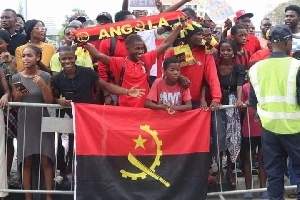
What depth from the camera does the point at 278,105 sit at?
552 cm

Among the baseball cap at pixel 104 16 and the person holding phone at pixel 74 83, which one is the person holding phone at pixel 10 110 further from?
the baseball cap at pixel 104 16

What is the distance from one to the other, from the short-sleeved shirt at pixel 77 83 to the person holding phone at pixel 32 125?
0.13m

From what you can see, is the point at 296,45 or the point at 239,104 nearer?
the point at 239,104

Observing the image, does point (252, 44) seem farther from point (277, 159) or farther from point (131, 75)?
point (277, 159)

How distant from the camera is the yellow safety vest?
5.46 meters

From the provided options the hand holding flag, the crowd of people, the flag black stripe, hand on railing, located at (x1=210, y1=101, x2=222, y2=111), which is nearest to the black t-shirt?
the crowd of people

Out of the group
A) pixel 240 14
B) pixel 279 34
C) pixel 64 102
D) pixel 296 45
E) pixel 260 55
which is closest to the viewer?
pixel 279 34

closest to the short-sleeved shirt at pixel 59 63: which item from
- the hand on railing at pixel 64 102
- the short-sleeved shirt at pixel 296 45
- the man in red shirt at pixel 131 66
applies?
the man in red shirt at pixel 131 66

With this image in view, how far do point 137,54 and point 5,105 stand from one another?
176 centimetres

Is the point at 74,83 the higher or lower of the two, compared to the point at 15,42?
lower

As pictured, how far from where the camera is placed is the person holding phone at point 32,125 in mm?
6328

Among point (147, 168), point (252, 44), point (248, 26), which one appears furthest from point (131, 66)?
point (248, 26)

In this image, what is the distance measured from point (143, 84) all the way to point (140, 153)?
→ 0.92 m

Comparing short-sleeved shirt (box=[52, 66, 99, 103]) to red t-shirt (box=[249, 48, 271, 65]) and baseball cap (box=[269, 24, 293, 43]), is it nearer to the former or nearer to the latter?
baseball cap (box=[269, 24, 293, 43])
